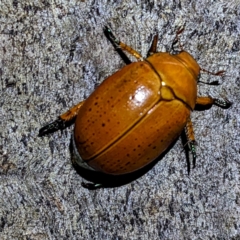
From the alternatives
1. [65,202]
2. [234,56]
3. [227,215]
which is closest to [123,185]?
[65,202]

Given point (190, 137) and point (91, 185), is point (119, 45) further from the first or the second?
point (91, 185)

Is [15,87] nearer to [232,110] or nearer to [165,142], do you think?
[165,142]

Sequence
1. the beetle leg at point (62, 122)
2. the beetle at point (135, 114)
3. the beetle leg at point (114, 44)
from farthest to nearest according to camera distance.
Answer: the beetle leg at point (114, 44) → the beetle leg at point (62, 122) → the beetle at point (135, 114)

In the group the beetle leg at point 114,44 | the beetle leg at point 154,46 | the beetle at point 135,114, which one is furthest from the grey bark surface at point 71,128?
the beetle at point 135,114

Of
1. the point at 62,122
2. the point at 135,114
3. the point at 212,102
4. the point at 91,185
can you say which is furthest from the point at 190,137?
the point at 62,122

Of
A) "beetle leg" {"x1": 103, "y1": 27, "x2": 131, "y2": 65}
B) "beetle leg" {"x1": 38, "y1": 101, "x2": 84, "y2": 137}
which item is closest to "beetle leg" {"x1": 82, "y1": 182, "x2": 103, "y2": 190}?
"beetle leg" {"x1": 38, "y1": 101, "x2": 84, "y2": 137}

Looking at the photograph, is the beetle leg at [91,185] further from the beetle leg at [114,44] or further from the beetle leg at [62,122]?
the beetle leg at [114,44]
